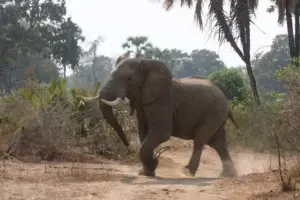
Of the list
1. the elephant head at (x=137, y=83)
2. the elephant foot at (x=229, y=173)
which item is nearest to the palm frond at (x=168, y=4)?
the elephant head at (x=137, y=83)

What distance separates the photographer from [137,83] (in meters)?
9.20

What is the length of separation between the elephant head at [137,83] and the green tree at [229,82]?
14853 millimetres

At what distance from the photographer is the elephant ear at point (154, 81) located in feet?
30.2

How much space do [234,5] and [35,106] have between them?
9.88 m

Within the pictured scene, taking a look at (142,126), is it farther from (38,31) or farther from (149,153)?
(38,31)

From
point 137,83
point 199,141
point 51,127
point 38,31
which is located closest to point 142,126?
point 137,83

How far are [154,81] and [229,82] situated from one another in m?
16.3

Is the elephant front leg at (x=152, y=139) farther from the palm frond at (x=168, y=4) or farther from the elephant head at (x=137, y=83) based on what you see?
the palm frond at (x=168, y=4)

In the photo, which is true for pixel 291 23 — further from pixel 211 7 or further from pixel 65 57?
pixel 65 57

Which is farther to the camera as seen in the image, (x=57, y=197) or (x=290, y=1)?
(x=290, y=1)

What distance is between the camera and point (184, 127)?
31.6ft

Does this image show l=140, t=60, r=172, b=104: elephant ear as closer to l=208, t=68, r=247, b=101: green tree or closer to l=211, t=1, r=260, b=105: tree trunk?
l=211, t=1, r=260, b=105: tree trunk

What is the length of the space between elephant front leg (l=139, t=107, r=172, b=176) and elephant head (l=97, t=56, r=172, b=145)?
408mm

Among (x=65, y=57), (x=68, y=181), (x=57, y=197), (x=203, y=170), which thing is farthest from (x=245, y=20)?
(x=65, y=57)
